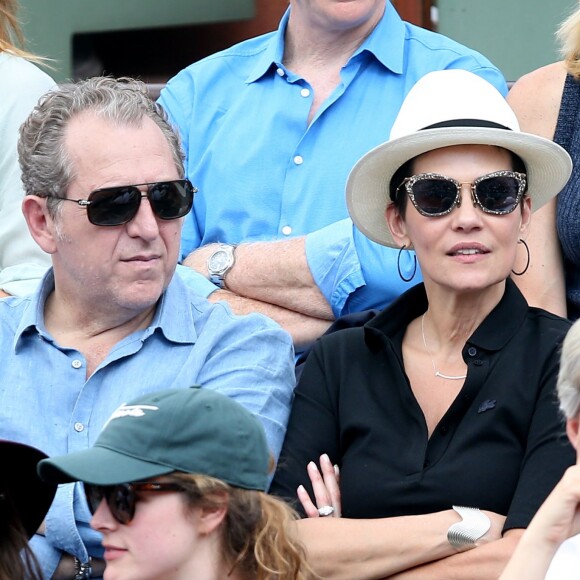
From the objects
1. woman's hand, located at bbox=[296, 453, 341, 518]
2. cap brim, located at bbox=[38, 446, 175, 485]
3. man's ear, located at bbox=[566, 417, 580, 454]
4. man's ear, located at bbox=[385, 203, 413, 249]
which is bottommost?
woman's hand, located at bbox=[296, 453, 341, 518]

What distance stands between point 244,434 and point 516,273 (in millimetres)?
1354

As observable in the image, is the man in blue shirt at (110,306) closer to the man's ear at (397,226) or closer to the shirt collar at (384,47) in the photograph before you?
the man's ear at (397,226)

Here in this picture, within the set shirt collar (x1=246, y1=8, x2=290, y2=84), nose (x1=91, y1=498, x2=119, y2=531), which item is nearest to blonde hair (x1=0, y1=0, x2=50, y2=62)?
shirt collar (x1=246, y1=8, x2=290, y2=84)

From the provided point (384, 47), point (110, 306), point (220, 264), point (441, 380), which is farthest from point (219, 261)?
point (441, 380)

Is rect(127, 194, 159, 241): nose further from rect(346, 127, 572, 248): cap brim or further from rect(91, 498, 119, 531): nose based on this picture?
rect(91, 498, 119, 531): nose

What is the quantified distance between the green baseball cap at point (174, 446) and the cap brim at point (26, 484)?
0.94 feet

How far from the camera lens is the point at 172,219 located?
143 inches

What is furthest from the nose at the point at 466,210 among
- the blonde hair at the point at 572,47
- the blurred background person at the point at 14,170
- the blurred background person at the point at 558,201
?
the blurred background person at the point at 14,170

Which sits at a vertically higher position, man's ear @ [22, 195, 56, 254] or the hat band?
the hat band

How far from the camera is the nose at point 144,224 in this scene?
3582mm

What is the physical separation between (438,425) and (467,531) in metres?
0.30

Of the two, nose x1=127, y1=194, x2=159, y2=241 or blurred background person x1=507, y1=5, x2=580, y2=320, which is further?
blurred background person x1=507, y1=5, x2=580, y2=320

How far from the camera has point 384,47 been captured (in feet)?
14.4

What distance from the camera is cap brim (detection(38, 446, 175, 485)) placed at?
8.86 ft
